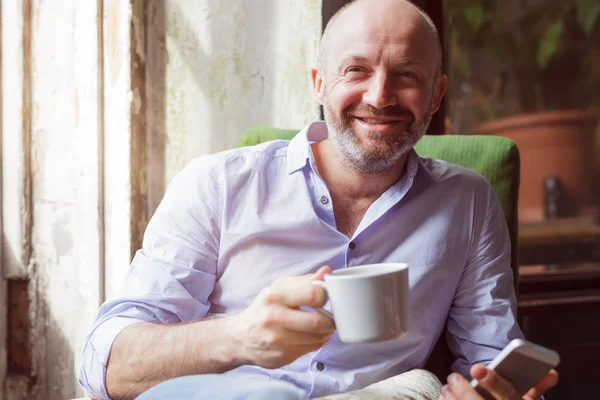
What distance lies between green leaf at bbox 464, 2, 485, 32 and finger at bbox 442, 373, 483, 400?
2.61 metres

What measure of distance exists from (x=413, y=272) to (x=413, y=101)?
1.10 feet

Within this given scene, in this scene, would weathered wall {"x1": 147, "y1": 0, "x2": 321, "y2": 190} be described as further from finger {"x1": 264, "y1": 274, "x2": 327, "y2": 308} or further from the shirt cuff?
finger {"x1": 264, "y1": 274, "x2": 327, "y2": 308}

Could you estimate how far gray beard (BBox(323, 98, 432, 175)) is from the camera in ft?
4.33

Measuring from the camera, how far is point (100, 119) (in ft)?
5.58

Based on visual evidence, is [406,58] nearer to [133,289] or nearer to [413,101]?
[413,101]

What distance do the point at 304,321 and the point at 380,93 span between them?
572 mm

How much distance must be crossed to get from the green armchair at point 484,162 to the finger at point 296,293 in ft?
2.18

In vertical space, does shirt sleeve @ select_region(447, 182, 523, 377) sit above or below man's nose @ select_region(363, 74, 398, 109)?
below

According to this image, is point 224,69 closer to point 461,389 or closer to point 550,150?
point 461,389

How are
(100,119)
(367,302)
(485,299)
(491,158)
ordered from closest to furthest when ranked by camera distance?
(367,302) < (485,299) < (491,158) < (100,119)

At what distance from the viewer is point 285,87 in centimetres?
175

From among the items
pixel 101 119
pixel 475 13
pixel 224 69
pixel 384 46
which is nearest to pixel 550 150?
pixel 475 13

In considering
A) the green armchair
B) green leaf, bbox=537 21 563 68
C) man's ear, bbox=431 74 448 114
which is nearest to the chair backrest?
the green armchair

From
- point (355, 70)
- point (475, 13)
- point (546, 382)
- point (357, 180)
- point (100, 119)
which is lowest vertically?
point (546, 382)
